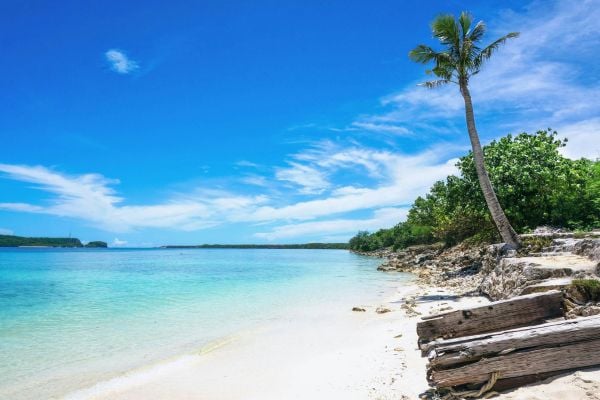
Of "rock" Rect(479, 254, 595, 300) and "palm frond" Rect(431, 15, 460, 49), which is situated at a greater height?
"palm frond" Rect(431, 15, 460, 49)

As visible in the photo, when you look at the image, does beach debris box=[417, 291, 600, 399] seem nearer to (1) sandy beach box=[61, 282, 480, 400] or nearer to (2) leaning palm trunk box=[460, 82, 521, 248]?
(1) sandy beach box=[61, 282, 480, 400]

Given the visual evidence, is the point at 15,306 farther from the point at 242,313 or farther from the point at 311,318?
the point at 311,318

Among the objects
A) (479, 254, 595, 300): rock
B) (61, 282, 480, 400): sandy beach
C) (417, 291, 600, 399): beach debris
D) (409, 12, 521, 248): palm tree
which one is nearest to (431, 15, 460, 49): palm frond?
(409, 12, 521, 248): palm tree

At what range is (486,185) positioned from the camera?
16.0 metres

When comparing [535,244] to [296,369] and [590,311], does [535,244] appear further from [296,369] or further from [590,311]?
[296,369]

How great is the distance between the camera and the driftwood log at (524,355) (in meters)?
4.75

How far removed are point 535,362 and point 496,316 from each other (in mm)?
1107

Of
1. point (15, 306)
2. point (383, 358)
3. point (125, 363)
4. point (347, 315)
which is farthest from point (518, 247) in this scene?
point (15, 306)

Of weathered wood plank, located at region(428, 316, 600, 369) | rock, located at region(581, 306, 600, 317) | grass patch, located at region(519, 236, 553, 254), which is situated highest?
grass patch, located at region(519, 236, 553, 254)

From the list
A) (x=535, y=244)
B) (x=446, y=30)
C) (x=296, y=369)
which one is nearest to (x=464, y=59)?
(x=446, y=30)

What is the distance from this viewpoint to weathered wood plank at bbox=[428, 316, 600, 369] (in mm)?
4793

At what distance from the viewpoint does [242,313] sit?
52.2 ft

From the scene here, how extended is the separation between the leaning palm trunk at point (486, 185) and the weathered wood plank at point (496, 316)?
9.79m

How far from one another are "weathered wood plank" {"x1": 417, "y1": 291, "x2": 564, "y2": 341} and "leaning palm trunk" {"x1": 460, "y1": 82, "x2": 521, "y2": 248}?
9790 mm
